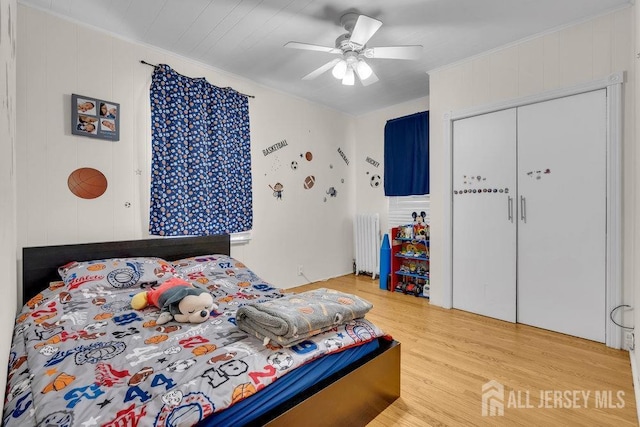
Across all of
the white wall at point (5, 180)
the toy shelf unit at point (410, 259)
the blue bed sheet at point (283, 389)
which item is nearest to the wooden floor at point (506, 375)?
the blue bed sheet at point (283, 389)

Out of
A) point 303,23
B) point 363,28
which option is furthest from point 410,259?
point 303,23

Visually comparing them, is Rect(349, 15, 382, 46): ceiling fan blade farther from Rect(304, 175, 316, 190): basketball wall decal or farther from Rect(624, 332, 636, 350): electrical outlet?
Rect(624, 332, 636, 350): electrical outlet

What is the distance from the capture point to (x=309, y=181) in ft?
13.8

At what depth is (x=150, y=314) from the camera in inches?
70.6

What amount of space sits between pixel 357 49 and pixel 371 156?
7.76 ft

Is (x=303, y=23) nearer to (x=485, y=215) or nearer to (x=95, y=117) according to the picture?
(x=95, y=117)

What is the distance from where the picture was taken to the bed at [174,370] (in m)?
1.00

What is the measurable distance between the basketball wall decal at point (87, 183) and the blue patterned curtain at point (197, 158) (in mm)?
380

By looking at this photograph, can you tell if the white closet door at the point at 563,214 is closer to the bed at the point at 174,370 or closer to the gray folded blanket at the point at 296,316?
the bed at the point at 174,370

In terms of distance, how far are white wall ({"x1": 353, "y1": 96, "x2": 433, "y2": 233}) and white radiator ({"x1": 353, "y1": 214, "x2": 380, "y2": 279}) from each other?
13 cm

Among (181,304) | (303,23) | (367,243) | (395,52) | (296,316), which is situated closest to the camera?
(296,316)

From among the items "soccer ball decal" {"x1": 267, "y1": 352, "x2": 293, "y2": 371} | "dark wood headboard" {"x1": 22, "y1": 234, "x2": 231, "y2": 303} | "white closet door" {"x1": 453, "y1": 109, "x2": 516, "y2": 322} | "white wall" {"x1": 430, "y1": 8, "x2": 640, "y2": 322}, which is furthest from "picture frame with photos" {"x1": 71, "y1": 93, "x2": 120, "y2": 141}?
"white closet door" {"x1": 453, "y1": 109, "x2": 516, "y2": 322}

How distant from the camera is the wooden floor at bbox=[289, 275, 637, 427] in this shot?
62.9 inches

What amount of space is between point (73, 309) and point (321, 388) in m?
1.52
